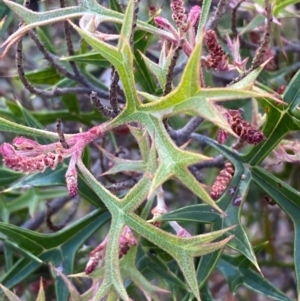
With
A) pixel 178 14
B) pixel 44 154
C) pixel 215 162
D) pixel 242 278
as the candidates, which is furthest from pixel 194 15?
pixel 242 278

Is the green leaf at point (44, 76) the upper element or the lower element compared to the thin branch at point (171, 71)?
lower

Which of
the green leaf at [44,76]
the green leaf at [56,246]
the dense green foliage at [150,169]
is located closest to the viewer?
the dense green foliage at [150,169]

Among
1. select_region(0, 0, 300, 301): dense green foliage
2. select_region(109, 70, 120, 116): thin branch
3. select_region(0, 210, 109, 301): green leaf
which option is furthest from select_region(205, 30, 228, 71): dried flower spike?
select_region(0, 210, 109, 301): green leaf

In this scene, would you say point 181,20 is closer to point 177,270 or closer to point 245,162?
point 245,162

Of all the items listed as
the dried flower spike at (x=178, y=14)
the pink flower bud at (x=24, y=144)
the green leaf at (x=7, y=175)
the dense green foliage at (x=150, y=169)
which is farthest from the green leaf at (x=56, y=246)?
the dried flower spike at (x=178, y=14)

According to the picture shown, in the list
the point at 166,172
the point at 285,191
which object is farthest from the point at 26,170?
the point at 285,191

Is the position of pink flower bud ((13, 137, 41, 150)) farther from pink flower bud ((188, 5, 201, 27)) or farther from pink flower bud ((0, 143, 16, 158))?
pink flower bud ((188, 5, 201, 27))

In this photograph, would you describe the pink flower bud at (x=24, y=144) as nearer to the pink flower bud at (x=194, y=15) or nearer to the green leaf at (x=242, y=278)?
the pink flower bud at (x=194, y=15)
